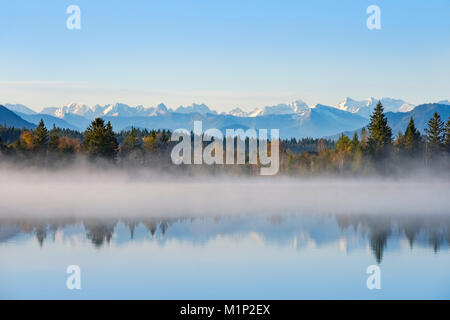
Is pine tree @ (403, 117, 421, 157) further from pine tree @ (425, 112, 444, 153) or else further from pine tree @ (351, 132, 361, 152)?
pine tree @ (351, 132, 361, 152)

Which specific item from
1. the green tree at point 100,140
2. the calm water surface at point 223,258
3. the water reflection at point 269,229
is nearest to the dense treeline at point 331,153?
the green tree at point 100,140

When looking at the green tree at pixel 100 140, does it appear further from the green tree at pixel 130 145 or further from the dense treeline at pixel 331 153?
the green tree at pixel 130 145

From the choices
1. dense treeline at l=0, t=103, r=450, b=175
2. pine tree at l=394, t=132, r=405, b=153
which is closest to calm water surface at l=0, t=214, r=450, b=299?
dense treeline at l=0, t=103, r=450, b=175

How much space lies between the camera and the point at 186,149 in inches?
6097

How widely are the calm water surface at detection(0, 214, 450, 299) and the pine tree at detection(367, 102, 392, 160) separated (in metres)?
71.0

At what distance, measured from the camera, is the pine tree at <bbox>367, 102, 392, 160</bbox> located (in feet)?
362

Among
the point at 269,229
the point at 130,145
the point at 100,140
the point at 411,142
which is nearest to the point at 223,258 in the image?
the point at 269,229

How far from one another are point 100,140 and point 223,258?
73332 mm

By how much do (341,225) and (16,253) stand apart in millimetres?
22325

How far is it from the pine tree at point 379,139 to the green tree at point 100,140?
5009 centimetres

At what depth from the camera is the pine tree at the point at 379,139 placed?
362 ft

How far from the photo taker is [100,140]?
96.9 meters

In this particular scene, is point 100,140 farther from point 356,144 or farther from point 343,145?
point 343,145
